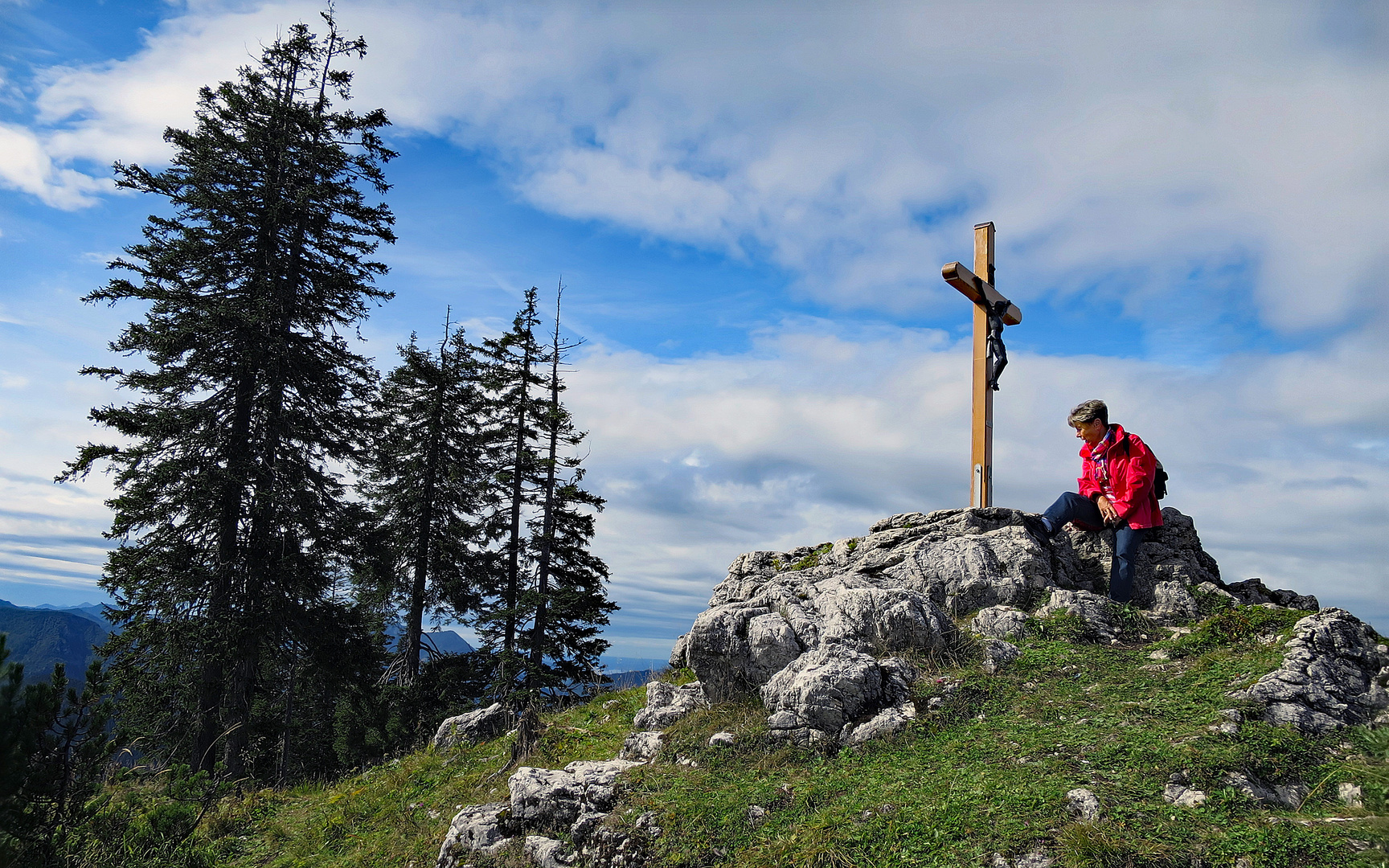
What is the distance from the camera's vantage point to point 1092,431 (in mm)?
8867

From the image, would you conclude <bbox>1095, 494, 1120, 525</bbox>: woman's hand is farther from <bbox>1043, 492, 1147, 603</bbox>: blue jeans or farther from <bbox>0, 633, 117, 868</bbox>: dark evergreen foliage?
<bbox>0, 633, 117, 868</bbox>: dark evergreen foliage

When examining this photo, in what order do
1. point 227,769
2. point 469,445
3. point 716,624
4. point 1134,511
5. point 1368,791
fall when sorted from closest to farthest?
point 1368,791
point 716,624
point 1134,511
point 227,769
point 469,445

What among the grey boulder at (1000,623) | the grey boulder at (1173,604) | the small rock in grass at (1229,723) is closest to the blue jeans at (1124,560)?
the grey boulder at (1173,604)

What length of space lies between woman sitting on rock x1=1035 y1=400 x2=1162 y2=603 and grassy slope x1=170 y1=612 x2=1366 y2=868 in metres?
1.50

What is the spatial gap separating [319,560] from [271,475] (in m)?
2.19

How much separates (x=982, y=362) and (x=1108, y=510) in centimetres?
265

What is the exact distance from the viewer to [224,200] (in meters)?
15.7

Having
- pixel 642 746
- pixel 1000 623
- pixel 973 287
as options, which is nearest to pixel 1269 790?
pixel 1000 623

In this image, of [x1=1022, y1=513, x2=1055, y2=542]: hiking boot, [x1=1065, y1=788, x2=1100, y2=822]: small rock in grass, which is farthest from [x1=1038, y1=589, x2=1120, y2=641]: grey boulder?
[x1=1065, y1=788, x2=1100, y2=822]: small rock in grass

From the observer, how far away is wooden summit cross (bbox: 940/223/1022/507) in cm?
1000

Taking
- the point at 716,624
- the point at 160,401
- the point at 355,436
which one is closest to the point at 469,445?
the point at 355,436

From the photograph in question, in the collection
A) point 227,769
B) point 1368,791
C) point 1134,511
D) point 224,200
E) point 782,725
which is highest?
point 224,200

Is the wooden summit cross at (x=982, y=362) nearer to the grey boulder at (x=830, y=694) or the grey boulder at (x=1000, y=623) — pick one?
the grey boulder at (x=1000, y=623)

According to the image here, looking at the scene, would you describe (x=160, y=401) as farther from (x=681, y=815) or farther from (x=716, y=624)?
(x=681, y=815)
